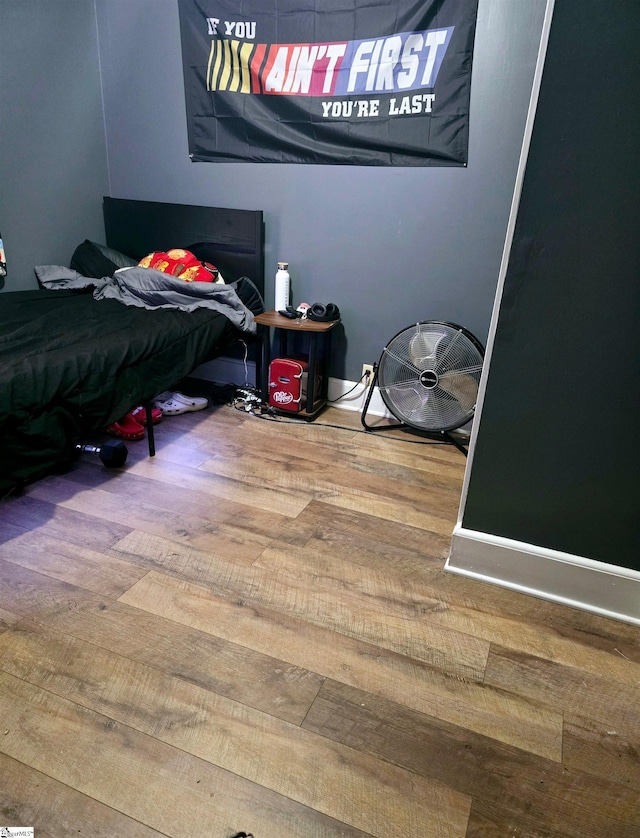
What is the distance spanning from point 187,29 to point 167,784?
317 centimetres

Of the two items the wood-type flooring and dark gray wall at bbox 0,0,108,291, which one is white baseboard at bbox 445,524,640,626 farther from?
dark gray wall at bbox 0,0,108,291

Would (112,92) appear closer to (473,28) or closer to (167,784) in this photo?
(473,28)

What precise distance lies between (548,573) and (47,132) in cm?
313

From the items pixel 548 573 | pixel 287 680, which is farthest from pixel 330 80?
pixel 287 680

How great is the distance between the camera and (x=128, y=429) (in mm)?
2426

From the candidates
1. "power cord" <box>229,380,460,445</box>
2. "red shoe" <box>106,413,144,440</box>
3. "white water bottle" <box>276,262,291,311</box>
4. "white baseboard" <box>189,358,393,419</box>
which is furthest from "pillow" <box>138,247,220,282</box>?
"red shoe" <box>106,413,144,440</box>

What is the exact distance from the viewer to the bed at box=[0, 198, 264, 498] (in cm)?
174

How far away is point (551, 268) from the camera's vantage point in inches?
53.2

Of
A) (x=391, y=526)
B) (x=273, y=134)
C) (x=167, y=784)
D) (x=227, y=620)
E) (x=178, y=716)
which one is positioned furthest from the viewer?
(x=273, y=134)

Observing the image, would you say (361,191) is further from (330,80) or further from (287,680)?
(287,680)

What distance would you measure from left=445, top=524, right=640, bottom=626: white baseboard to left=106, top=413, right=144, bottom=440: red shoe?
4.92 ft

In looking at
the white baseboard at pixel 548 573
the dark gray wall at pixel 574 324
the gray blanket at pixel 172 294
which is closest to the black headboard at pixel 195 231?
the gray blanket at pixel 172 294

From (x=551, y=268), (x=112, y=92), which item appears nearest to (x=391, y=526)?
(x=551, y=268)

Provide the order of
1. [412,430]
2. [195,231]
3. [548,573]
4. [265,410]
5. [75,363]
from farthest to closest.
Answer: [195,231]
[265,410]
[412,430]
[75,363]
[548,573]
